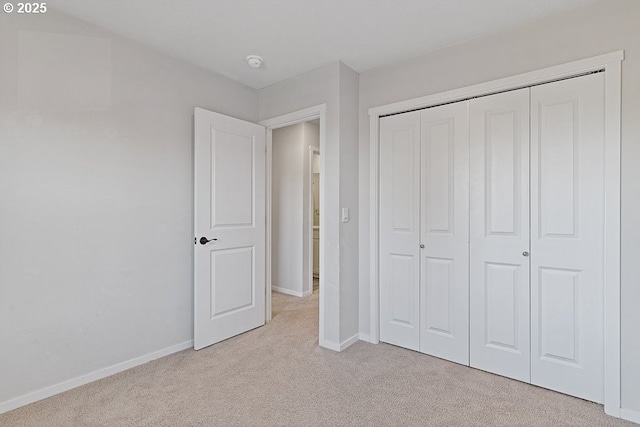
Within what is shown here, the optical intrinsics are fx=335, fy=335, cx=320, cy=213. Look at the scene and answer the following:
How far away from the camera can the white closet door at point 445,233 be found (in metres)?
2.48

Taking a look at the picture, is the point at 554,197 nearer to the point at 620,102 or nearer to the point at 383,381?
the point at 620,102

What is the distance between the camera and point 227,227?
296 centimetres

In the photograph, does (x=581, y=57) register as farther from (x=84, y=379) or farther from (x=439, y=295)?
(x=84, y=379)

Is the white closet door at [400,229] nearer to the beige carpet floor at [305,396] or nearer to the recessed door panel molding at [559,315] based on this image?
the beige carpet floor at [305,396]

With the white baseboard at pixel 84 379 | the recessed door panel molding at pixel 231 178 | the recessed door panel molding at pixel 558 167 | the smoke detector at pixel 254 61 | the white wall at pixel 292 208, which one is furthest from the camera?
the white wall at pixel 292 208

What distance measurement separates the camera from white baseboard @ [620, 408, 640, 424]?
1.82 metres

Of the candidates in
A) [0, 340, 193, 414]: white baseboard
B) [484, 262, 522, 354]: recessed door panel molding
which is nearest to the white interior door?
[0, 340, 193, 414]: white baseboard

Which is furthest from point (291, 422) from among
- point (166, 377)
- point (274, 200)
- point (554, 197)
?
point (274, 200)

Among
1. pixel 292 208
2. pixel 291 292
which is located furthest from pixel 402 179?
pixel 291 292

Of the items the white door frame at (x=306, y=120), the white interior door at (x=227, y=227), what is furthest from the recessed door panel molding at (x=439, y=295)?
the white interior door at (x=227, y=227)

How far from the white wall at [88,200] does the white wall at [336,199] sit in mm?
1112

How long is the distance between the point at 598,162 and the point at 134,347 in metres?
3.30

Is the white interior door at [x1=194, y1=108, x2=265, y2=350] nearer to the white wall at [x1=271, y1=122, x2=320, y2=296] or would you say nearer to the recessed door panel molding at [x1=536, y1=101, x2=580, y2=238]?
the white wall at [x1=271, y1=122, x2=320, y2=296]

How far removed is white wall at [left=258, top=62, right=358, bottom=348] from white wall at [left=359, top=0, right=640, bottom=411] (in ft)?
1.53
